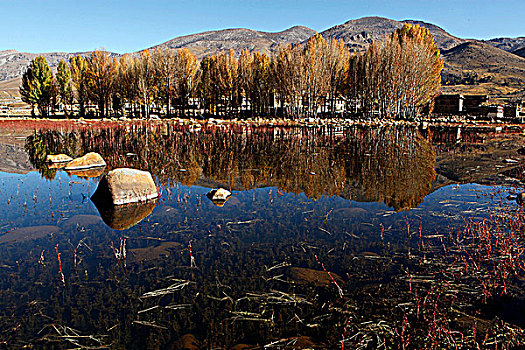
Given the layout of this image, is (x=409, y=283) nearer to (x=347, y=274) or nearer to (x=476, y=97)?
(x=347, y=274)

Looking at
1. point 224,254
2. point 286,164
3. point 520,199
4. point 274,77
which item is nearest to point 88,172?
point 286,164

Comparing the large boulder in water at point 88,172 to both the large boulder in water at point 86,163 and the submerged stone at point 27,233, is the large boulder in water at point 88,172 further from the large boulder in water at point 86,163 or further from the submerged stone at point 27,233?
the submerged stone at point 27,233

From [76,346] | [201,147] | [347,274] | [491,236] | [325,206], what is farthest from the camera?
[201,147]

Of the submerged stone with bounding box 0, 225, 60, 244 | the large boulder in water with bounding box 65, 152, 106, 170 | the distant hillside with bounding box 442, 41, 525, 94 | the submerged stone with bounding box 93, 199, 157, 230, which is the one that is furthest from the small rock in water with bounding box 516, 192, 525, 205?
the distant hillside with bounding box 442, 41, 525, 94

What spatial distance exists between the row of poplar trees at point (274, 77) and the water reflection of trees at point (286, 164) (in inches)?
1187

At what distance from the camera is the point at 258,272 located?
6242 mm

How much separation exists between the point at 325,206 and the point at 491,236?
13.7 ft

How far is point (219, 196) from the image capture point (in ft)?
36.2

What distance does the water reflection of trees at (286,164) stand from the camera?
12367 millimetres

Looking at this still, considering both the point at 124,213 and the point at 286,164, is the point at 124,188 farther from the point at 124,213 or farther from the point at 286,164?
the point at 286,164

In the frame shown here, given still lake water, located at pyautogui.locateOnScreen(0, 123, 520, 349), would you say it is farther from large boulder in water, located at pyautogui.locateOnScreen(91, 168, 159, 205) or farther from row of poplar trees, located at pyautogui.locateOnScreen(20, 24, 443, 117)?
row of poplar trees, located at pyautogui.locateOnScreen(20, 24, 443, 117)

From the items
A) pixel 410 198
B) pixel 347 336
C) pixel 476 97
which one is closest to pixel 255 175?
pixel 410 198

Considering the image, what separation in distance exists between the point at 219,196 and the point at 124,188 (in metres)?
2.87

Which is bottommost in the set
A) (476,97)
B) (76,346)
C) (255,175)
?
(76,346)
